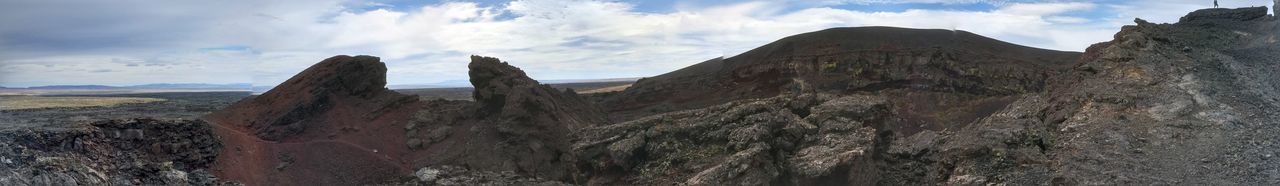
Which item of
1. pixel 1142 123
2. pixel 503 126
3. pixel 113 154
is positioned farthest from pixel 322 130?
pixel 1142 123

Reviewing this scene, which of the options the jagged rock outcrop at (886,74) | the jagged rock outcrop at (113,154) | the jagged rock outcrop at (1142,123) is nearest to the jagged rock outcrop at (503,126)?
the jagged rock outcrop at (886,74)

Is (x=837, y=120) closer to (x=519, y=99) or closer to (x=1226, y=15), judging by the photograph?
(x=519, y=99)

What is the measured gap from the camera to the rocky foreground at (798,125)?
63.0 feet

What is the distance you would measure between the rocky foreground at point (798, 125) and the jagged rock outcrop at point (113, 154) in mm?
51

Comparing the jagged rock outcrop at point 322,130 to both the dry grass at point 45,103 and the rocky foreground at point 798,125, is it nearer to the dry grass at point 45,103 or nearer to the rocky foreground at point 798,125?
the rocky foreground at point 798,125

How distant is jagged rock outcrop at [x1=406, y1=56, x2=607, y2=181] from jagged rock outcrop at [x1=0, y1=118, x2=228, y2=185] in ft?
19.6

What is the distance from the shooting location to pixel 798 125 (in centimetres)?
2309

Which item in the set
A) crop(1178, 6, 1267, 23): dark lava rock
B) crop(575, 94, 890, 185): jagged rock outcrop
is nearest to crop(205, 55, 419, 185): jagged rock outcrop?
crop(575, 94, 890, 185): jagged rock outcrop

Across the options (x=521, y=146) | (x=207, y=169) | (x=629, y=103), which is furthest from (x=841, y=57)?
(x=207, y=169)

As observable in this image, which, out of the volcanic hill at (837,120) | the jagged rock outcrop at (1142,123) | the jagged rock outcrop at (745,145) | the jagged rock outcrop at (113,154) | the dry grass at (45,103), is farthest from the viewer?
the dry grass at (45,103)

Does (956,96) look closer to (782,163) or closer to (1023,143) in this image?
(1023,143)

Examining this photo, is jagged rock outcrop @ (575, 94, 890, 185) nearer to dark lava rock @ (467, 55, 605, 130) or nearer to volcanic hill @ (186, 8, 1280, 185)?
volcanic hill @ (186, 8, 1280, 185)

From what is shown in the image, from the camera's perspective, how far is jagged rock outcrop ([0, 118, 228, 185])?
1645cm

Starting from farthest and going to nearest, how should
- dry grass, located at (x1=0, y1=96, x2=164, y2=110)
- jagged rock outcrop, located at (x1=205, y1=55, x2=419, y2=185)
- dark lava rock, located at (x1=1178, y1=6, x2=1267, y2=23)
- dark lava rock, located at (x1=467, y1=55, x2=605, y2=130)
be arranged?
1. dry grass, located at (x1=0, y1=96, x2=164, y2=110)
2. dark lava rock, located at (x1=1178, y1=6, x2=1267, y2=23)
3. dark lava rock, located at (x1=467, y1=55, x2=605, y2=130)
4. jagged rock outcrop, located at (x1=205, y1=55, x2=419, y2=185)
